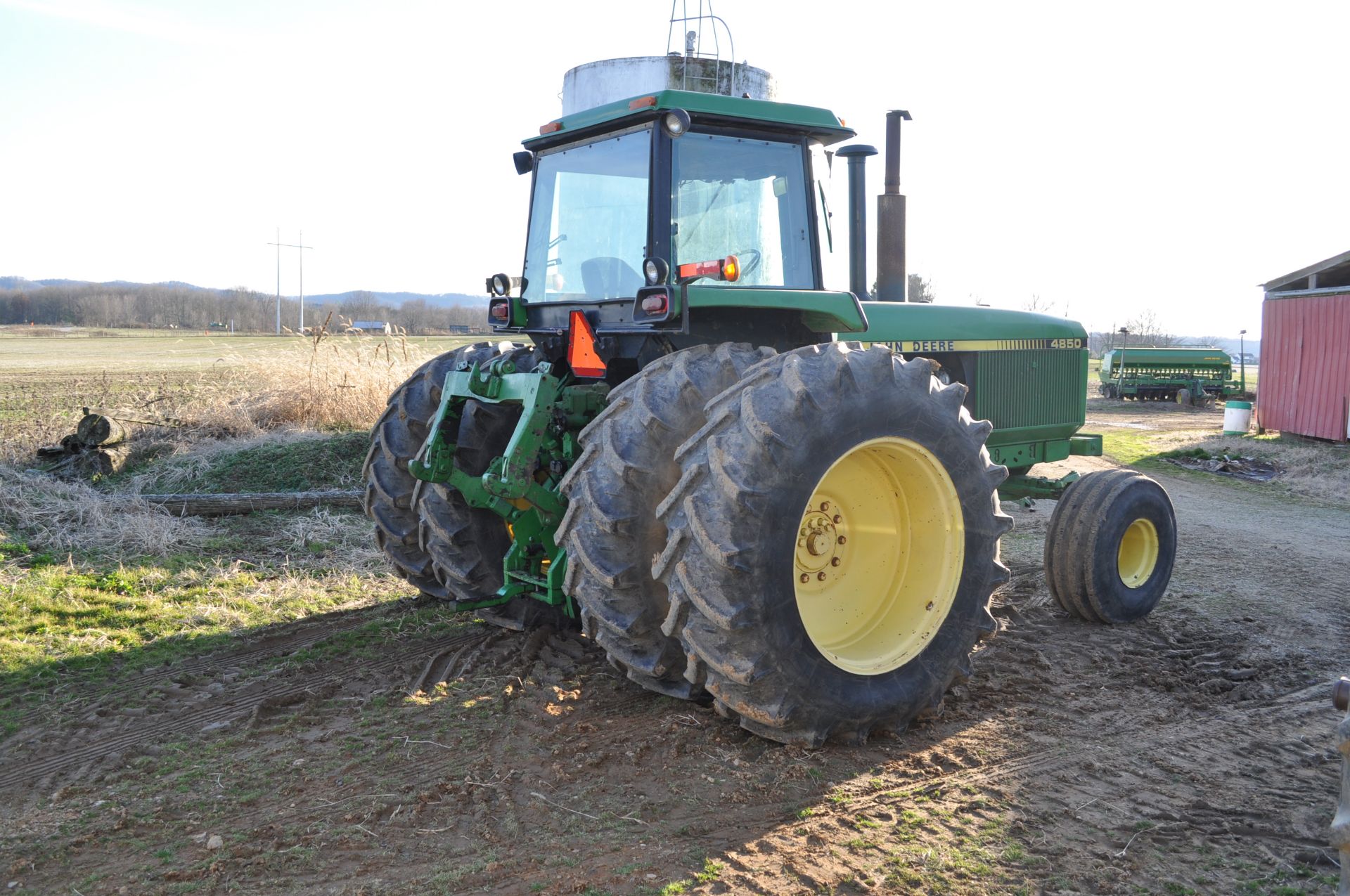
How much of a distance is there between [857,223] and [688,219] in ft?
3.93

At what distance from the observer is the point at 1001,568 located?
4.24 metres

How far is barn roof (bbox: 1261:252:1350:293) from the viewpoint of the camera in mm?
17438

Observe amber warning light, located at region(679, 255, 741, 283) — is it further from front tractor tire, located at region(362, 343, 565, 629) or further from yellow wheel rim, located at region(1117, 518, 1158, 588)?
yellow wheel rim, located at region(1117, 518, 1158, 588)

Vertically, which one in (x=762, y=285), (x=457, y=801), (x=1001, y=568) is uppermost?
(x=762, y=285)

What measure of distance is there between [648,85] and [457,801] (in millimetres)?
8002

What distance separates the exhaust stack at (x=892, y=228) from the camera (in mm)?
6344

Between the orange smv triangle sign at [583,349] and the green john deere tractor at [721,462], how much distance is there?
0.01 meters

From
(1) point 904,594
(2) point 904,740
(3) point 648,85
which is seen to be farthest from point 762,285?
(3) point 648,85

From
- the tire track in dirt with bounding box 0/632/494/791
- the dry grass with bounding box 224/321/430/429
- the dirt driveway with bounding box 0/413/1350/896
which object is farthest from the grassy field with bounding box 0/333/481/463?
the tire track in dirt with bounding box 0/632/494/791

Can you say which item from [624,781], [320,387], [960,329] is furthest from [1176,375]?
[624,781]

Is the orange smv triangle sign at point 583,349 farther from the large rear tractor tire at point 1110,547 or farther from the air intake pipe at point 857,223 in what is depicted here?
the large rear tractor tire at point 1110,547

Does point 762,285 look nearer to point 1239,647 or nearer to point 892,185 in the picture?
point 892,185

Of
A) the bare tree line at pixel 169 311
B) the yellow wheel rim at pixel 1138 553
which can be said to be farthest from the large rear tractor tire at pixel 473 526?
the bare tree line at pixel 169 311

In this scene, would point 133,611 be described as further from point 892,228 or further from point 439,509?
point 892,228
